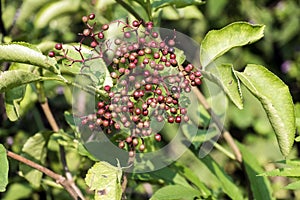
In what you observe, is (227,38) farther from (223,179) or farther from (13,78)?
(223,179)

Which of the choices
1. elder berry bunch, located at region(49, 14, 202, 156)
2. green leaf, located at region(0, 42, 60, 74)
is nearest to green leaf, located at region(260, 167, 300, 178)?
elder berry bunch, located at region(49, 14, 202, 156)

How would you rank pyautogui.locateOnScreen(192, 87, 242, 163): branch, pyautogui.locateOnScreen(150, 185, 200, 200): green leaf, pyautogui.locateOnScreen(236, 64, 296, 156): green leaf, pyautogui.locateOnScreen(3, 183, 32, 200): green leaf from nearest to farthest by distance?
pyautogui.locateOnScreen(236, 64, 296, 156): green leaf
pyautogui.locateOnScreen(150, 185, 200, 200): green leaf
pyautogui.locateOnScreen(192, 87, 242, 163): branch
pyautogui.locateOnScreen(3, 183, 32, 200): green leaf

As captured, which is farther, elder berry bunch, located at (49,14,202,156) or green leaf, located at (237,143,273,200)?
green leaf, located at (237,143,273,200)

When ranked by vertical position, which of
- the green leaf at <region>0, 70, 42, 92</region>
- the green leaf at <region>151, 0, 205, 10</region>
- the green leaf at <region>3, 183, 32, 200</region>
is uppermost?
the green leaf at <region>151, 0, 205, 10</region>

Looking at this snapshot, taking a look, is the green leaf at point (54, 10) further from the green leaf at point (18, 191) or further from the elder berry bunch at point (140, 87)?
the elder berry bunch at point (140, 87)

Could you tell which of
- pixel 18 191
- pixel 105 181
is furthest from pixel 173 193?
pixel 18 191

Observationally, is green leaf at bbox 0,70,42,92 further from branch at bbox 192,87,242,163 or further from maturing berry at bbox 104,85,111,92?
branch at bbox 192,87,242,163

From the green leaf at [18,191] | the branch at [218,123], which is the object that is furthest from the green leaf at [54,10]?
the branch at [218,123]
